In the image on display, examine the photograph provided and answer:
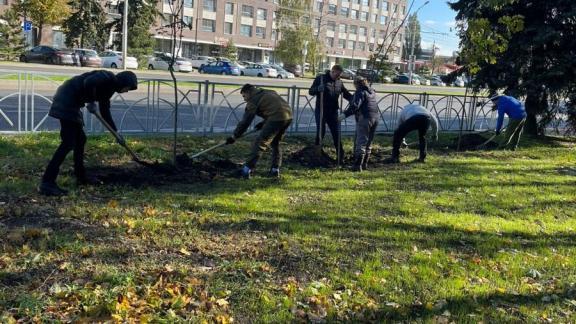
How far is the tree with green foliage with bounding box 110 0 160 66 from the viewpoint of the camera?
4322 cm

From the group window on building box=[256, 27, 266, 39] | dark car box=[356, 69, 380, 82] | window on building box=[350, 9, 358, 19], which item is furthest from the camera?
window on building box=[350, 9, 358, 19]

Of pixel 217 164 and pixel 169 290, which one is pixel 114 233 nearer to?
pixel 169 290

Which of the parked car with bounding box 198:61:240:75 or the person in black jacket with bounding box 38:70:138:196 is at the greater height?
the parked car with bounding box 198:61:240:75

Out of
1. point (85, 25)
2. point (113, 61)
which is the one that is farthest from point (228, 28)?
point (113, 61)

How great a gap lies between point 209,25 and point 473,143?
199 ft

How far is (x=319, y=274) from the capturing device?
4496 millimetres

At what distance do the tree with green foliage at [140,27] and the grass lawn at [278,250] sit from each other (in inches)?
1451

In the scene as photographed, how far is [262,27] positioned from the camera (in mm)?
75062

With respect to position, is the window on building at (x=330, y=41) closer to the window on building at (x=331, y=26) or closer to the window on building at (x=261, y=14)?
the window on building at (x=331, y=26)

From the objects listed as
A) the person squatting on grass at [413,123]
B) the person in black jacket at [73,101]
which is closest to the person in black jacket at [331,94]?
the person squatting on grass at [413,123]

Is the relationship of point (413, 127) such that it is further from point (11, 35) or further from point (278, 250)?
point (11, 35)

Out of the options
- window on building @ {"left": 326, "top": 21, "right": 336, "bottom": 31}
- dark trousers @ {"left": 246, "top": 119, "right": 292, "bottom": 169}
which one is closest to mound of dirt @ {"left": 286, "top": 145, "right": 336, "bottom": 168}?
dark trousers @ {"left": 246, "top": 119, "right": 292, "bottom": 169}

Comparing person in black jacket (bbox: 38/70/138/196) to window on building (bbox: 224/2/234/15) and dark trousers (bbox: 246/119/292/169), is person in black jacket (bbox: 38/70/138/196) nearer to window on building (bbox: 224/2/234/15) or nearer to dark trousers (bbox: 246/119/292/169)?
dark trousers (bbox: 246/119/292/169)

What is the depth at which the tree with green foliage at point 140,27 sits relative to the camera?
43219 millimetres
